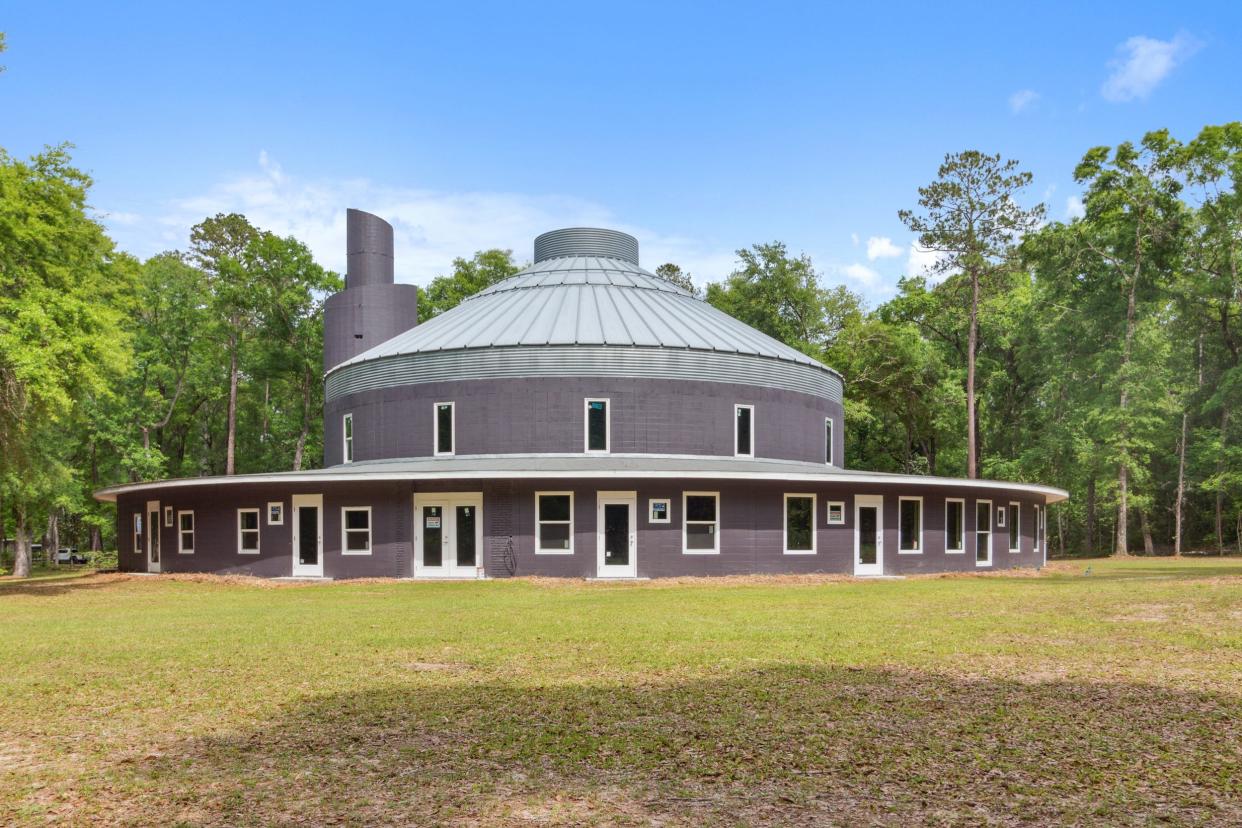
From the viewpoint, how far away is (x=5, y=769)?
269 inches

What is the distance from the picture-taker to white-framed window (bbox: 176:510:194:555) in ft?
98.8

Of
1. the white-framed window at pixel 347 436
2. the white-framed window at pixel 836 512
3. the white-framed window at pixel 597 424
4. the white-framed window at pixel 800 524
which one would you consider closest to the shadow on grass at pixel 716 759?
the white-framed window at pixel 800 524

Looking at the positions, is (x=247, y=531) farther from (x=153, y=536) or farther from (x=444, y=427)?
(x=444, y=427)

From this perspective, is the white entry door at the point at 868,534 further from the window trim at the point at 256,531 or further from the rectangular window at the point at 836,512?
the window trim at the point at 256,531

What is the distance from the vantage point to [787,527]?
27625 millimetres

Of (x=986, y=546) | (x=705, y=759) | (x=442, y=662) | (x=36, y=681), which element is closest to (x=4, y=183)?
(x=36, y=681)

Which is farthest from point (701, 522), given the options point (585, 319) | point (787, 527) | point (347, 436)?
point (347, 436)

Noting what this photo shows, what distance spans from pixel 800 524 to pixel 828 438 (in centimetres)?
761

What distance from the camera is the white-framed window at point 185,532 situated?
3011cm

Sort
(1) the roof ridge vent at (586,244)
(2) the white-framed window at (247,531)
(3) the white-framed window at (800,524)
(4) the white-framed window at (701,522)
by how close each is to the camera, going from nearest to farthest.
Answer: (4) the white-framed window at (701,522), (3) the white-framed window at (800,524), (2) the white-framed window at (247,531), (1) the roof ridge vent at (586,244)

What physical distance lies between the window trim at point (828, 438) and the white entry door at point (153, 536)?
22772 millimetres

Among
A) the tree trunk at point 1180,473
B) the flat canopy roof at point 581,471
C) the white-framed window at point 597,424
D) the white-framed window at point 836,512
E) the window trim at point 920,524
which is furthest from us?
the tree trunk at point 1180,473

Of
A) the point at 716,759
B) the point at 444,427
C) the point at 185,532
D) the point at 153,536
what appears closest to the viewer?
the point at 716,759

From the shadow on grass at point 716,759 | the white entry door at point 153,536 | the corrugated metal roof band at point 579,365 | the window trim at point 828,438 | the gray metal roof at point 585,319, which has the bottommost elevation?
the white entry door at point 153,536
